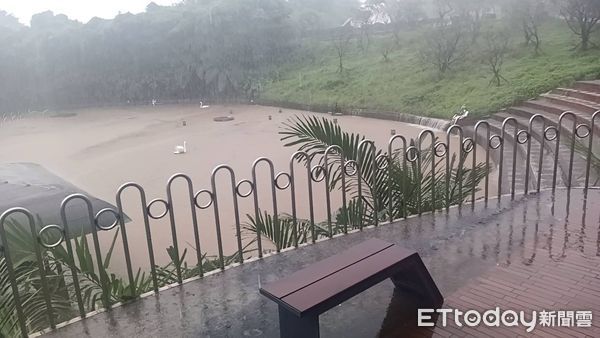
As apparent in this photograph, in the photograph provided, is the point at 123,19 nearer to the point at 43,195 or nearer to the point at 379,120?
the point at 379,120

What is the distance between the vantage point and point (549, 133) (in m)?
7.75

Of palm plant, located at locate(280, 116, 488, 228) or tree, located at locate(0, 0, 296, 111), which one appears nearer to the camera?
palm plant, located at locate(280, 116, 488, 228)

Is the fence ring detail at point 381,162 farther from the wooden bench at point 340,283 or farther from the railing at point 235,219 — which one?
the wooden bench at point 340,283

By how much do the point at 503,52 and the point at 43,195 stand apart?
44.5 ft

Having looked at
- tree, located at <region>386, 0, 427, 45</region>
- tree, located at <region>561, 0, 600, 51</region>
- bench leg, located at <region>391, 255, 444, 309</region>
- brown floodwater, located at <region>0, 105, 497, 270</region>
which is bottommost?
brown floodwater, located at <region>0, 105, 497, 270</region>

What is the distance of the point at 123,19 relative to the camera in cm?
2712

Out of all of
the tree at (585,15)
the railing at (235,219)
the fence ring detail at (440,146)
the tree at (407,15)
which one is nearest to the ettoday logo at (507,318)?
the railing at (235,219)

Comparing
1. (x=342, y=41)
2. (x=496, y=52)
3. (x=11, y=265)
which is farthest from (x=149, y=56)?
(x=11, y=265)

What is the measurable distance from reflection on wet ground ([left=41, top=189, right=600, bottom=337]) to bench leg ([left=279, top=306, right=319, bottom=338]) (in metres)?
0.28

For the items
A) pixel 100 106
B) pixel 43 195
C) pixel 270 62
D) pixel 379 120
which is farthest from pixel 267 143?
pixel 100 106

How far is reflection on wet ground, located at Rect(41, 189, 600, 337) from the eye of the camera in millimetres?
2486

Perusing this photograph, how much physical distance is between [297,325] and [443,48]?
15571 mm

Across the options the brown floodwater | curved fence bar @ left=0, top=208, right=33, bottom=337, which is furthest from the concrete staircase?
curved fence bar @ left=0, top=208, right=33, bottom=337

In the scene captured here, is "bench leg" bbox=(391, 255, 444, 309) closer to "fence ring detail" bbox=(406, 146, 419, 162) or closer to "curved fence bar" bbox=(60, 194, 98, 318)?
"fence ring detail" bbox=(406, 146, 419, 162)
